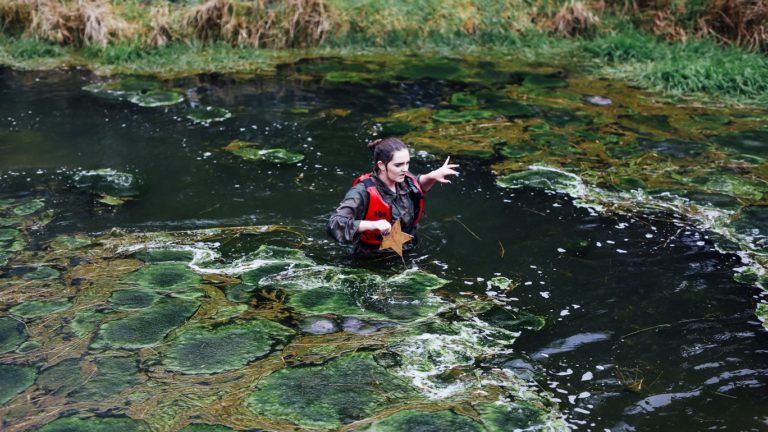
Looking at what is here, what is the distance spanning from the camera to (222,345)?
14.8ft

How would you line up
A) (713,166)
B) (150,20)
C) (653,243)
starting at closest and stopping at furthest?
(653,243)
(713,166)
(150,20)

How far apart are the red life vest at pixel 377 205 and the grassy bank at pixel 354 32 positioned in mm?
5570

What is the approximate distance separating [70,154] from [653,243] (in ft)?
17.3

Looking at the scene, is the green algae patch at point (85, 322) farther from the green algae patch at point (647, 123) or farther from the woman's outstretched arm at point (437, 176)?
the green algae patch at point (647, 123)

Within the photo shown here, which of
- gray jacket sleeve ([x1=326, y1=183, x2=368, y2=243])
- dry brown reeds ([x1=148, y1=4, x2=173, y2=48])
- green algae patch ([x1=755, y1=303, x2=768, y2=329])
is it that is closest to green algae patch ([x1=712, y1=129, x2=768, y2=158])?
green algae patch ([x1=755, y1=303, x2=768, y2=329])

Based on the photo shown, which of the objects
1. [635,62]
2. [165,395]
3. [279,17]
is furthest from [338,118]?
[165,395]

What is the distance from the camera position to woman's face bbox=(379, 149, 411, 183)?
5.16m

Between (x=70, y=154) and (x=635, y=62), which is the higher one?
(x=635, y=62)

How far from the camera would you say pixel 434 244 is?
5.98 m

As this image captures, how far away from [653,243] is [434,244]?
1543mm

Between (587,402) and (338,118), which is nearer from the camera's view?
(587,402)

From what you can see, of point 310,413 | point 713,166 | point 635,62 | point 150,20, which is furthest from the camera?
point 150,20

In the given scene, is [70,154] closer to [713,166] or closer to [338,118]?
[338,118]

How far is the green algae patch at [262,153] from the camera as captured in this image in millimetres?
7594
